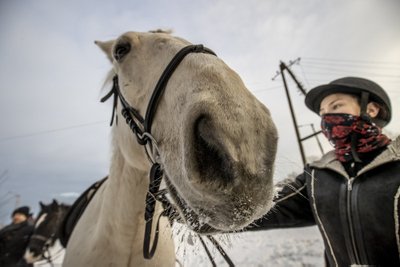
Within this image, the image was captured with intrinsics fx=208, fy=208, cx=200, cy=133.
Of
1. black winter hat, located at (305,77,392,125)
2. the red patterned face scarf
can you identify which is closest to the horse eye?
the red patterned face scarf

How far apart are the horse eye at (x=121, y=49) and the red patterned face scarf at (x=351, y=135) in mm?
2201

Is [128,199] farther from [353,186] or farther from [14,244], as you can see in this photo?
[14,244]

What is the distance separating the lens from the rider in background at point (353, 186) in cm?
173

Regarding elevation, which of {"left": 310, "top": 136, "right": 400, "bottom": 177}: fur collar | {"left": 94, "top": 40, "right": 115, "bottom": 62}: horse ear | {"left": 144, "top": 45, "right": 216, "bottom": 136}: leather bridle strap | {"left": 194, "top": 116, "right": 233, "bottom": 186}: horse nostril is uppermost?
{"left": 94, "top": 40, "right": 115, "bottom": 62}: horse ear

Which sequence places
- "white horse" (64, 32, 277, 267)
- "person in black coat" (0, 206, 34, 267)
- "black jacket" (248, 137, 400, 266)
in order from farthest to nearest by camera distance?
"person in black coat" (0, 206, 34, 267) < "black jacket" (248, 137, 400, 266) < "white horse" (64, 32, 277, 267)

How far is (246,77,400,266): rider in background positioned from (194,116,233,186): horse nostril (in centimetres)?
78

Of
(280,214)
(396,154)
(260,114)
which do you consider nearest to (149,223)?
(260,114)

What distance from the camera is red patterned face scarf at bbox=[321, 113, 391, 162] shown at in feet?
6.84

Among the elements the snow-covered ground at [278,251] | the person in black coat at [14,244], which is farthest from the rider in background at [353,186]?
the person in black coat at [14,244]

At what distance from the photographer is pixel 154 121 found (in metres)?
1.17

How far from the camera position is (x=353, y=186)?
6.29 ft

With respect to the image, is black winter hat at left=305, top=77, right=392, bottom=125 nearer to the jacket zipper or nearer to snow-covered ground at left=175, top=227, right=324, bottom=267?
the jacket zipper

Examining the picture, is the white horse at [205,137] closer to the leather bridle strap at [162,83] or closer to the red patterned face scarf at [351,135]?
the leather bridle strap at [162,83]

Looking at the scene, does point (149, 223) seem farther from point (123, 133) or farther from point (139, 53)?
point (139, 53)
